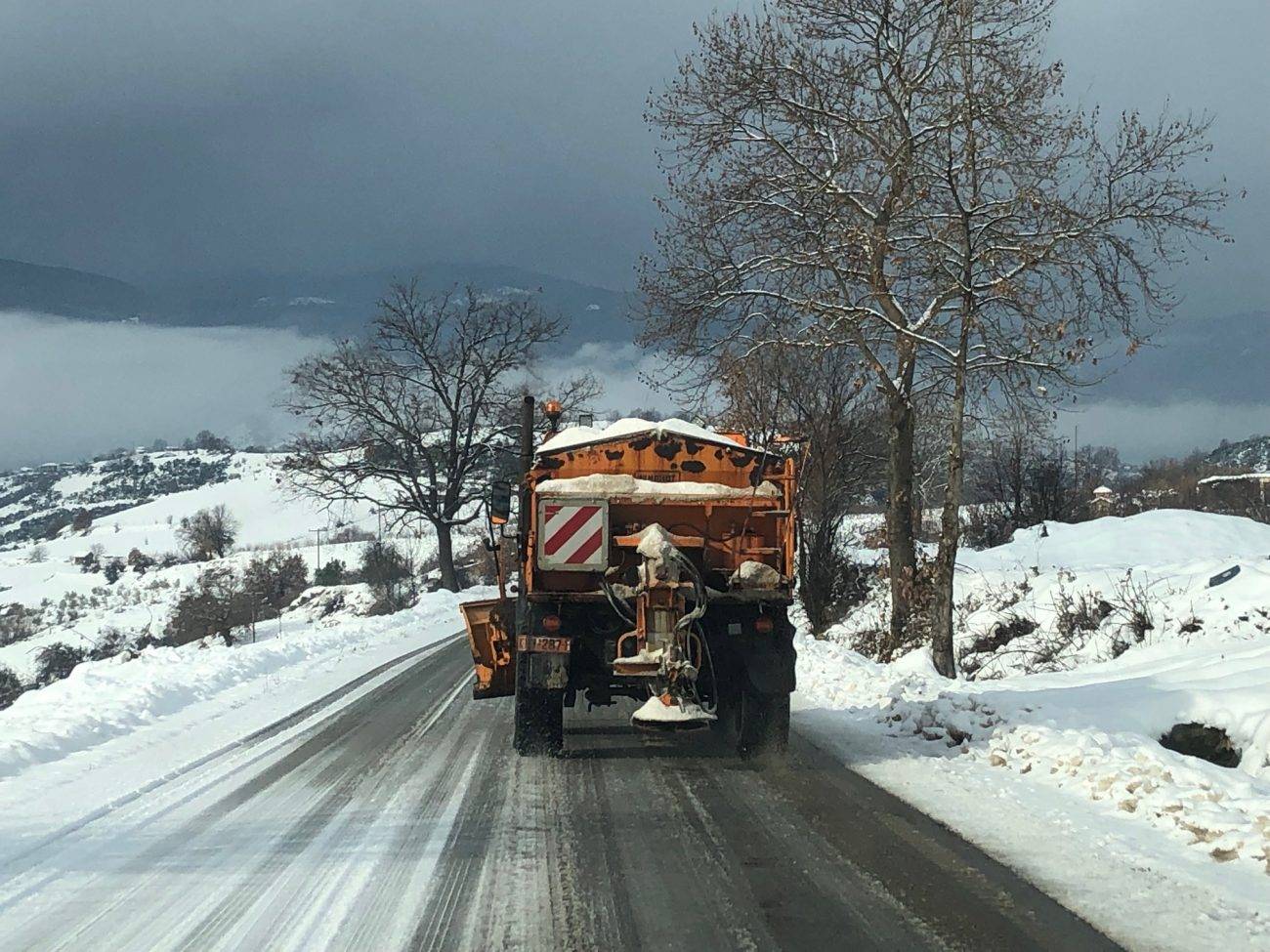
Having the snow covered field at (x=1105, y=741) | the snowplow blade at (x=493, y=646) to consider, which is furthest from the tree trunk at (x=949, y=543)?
the snowplow blade at (x=493, y=646)

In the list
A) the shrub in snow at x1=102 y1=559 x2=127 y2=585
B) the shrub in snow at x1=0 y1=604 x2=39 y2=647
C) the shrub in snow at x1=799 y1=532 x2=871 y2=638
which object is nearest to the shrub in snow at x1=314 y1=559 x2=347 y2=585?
the shrub in snow at x1=0 y1=604 x2=39 y2=647

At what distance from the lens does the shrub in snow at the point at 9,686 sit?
28.6 metres

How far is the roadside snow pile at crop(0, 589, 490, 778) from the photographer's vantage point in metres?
10.7

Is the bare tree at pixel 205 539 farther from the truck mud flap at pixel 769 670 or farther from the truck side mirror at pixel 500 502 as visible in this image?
the truck mud flap at pixel 769 670

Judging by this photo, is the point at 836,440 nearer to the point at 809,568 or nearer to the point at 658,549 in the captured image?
the point at 809,568

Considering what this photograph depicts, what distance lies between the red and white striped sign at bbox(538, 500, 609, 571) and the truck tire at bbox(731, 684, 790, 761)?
183cm

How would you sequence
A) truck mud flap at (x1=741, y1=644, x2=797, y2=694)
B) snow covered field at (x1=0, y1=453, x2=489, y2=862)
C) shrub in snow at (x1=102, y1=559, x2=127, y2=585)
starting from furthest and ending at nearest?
1. shrub in snow at (x1=102, y1=559, x2=127, y2=585)
2. truck mud flap at (x1=741, y1=644, x2=797, y2=694)
3. snow covered field at (x1=0, y1=453, x2=489, y2=862)

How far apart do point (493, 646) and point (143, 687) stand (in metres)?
5.68

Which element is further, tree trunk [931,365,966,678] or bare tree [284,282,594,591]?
bare tree [284,282,594,591]

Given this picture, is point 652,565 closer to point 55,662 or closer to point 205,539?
point 55,662

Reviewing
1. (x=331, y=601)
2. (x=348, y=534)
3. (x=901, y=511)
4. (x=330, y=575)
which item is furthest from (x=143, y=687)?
(x=348, y=534)

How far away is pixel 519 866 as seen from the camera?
620 cm

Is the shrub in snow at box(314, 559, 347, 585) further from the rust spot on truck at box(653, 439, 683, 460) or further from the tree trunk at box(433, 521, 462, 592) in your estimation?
the rust spot on truck at box(653, 439, 683, 460)

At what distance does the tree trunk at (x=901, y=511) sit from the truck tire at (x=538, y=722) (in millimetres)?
9294
